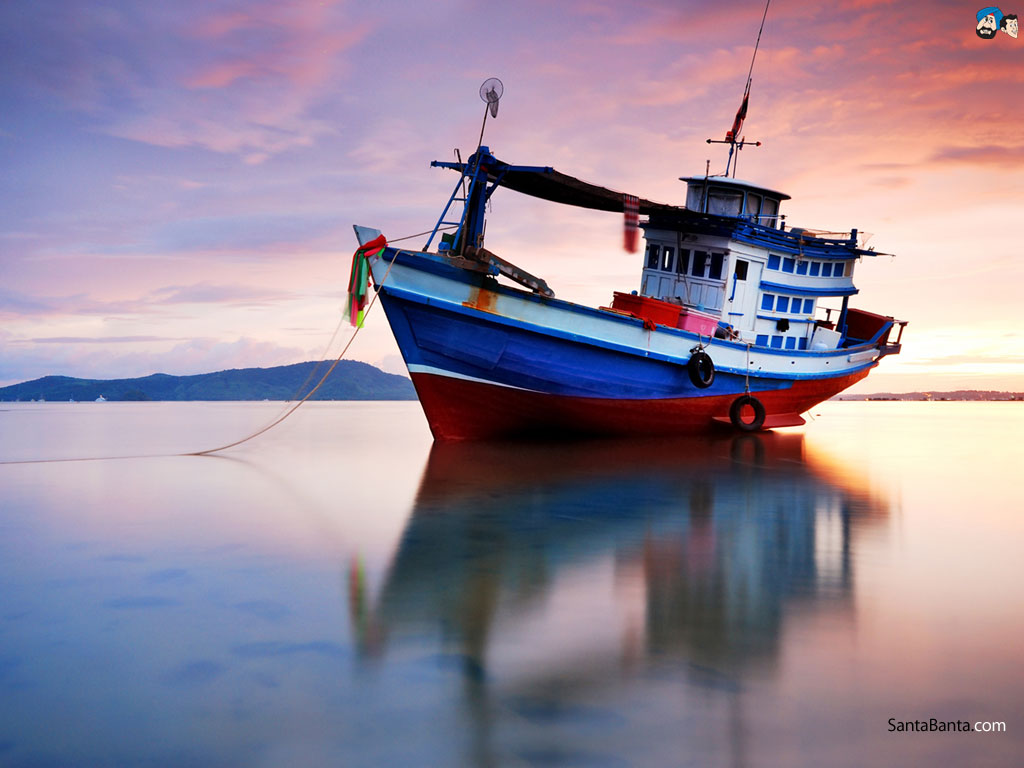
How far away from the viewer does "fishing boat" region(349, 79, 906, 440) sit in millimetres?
14703

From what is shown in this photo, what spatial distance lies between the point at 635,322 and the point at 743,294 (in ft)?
18.0

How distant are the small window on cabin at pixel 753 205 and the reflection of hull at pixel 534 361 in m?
4.35

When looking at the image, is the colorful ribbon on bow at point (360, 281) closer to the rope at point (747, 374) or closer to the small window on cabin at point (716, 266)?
the small window on cabin at point (716, 266)

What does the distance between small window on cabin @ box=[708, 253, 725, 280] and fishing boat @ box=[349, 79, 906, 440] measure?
0.04m

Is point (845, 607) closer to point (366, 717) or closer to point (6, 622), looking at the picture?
point (366, 717)

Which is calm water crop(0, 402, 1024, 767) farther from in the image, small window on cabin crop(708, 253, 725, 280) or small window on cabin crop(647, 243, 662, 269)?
small window on cabin crop(647, 243, 662, 269)

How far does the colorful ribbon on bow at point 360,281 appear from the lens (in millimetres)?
14062

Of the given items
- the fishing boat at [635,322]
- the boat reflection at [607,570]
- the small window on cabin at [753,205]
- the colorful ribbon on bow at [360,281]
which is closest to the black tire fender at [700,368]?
the fishing boat at [635,322]

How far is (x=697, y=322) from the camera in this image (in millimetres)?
17969

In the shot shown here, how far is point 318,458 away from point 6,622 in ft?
41.5

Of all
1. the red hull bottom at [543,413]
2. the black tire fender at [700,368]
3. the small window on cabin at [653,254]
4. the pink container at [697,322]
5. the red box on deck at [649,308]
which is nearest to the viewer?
the red hull bottom at [543,413]

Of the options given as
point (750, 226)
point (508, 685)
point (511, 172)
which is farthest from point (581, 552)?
point (750, 226)

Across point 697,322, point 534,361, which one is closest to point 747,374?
point 697,322

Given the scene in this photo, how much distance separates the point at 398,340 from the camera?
1509 cm
